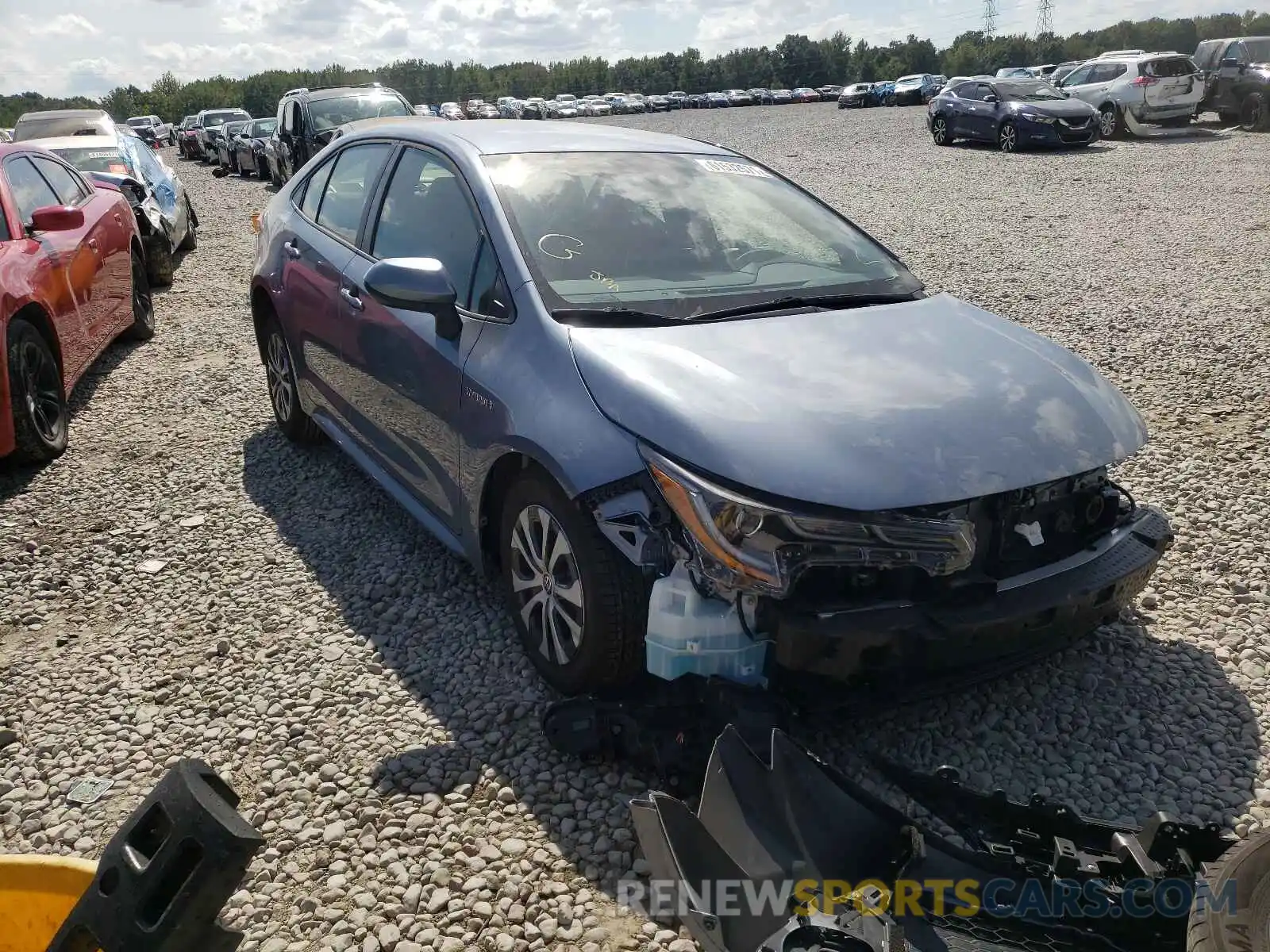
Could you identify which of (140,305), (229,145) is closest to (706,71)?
(229,145)

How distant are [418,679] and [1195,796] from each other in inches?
94.2

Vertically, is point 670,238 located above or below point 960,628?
above

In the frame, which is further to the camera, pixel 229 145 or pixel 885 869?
pixel 229 145

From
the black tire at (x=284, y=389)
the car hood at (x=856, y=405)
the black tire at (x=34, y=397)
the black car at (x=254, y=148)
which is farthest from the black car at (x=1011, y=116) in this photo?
the black tire at (x=34, y=397)

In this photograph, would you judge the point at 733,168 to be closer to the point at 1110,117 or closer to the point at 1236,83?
the point at 1110,117

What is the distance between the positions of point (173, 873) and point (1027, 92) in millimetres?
21804

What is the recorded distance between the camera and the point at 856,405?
8.84 feet

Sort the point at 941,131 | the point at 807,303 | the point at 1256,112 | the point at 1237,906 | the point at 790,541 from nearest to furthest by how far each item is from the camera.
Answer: the point at 1237,906, the point at 790,541, the point at 807,303, the point at 1256,112, the point at 941,131

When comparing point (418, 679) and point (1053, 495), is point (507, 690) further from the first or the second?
point (1053, 495)

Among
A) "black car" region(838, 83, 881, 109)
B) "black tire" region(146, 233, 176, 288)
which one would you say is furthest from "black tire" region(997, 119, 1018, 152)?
"black car" region(838, 83, 881, 109)

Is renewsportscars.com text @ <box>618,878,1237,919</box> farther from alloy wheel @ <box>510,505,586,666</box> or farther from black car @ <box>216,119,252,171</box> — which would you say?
black car @ <box>216,119,252,171</box>

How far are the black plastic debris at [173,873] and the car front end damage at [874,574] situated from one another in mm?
1366

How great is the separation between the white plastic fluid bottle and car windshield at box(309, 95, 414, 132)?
14215mm

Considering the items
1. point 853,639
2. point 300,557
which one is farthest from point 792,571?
point 300,557
